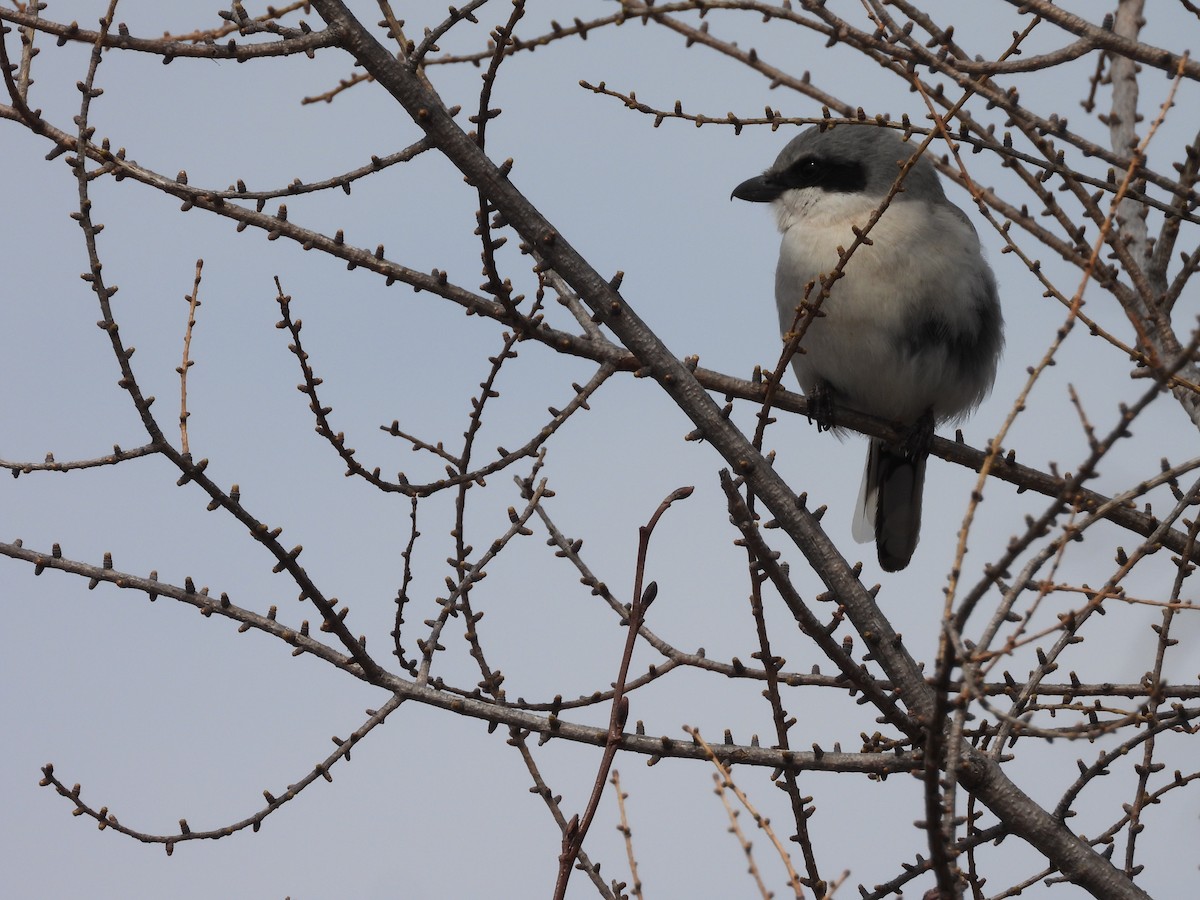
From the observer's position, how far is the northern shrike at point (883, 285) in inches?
186

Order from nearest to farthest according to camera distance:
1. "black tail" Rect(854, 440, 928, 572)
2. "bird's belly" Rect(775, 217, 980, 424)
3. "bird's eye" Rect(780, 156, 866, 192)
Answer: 1. "bird's belly" Rect(775, 217, 980, 424)
2. "bird's eye" Rect(780, 156, 866, 192)
3. "black tail" Rect(854, 440, 928, 572)

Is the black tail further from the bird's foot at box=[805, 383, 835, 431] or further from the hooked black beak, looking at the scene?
the hooked black beak

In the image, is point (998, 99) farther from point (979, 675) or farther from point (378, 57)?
point (979, 675)

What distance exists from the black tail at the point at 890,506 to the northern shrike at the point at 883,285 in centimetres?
14

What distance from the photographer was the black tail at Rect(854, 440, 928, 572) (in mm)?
5531

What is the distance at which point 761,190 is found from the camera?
5305 millimetres

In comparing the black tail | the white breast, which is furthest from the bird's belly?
the black tail

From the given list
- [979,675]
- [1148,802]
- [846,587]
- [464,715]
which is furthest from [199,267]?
[1148,802]

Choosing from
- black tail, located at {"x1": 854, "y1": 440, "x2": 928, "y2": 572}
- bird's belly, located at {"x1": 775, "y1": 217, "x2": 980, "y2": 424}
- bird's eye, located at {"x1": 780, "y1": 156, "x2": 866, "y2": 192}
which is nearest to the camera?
bird's belly, located at {"x1": 775, "y1": 217, "x2": 980, "y2": 424}

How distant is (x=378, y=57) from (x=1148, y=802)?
8.50 ft

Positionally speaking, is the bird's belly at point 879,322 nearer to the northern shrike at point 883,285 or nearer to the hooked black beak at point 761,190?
the northern shrike at point 883,285

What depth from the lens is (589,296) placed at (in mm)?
2854

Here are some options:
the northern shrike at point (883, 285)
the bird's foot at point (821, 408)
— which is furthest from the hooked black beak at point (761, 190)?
→ the bird's foot at point (821, 408)

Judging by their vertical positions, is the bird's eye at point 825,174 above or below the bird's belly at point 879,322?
above
